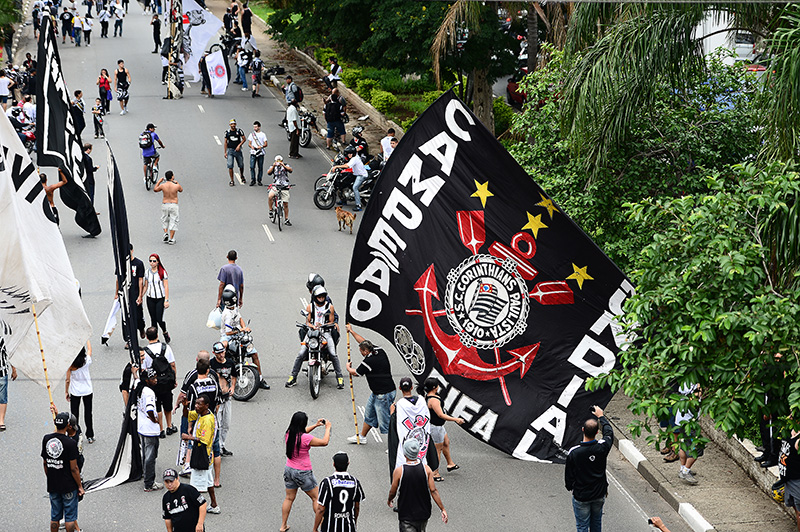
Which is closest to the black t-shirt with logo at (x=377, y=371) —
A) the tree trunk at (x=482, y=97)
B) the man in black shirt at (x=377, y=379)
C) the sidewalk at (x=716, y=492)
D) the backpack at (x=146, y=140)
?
the man in black shirt at (x=377, y=379)

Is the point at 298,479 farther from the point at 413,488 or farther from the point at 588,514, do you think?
the point at 588,514

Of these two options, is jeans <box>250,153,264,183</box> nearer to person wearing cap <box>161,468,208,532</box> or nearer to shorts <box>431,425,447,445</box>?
shorts <box>431,425,447,445</box>

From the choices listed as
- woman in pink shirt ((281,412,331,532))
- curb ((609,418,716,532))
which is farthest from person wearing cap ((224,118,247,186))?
woman in pink shirt ((281,412,331,532))

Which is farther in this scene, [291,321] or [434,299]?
[291,321]

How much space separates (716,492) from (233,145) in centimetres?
1658

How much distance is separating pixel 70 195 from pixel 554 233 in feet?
25.0

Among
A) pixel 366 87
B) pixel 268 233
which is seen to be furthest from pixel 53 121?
pixel 366 87

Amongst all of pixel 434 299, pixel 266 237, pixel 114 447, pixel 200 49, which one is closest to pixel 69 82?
pixel 200 49

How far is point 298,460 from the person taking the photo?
11.4 metres

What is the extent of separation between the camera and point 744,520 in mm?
12031

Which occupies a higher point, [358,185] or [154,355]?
[358,185]

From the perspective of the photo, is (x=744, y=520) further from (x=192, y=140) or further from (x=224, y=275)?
(x=192, y=140)

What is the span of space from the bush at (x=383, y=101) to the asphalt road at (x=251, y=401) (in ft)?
13.6

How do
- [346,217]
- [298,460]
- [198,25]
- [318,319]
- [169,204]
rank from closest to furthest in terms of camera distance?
[298,460], [318,319], [169,204], [346,217], [198,25]
